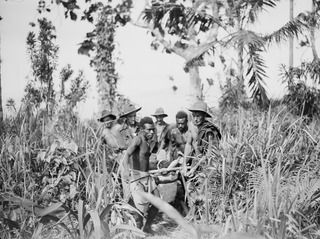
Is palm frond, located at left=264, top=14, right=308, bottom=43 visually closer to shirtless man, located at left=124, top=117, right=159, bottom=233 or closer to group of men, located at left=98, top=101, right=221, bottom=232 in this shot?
group of men, located at left=98, top=101, right=221, bottom=232

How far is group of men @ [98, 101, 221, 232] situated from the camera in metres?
4.54

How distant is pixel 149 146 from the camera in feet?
16.2

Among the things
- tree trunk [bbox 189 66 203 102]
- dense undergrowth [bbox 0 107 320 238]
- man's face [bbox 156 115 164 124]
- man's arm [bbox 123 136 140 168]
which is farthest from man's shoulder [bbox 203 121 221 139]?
tree trunk [bbox 189 66 203 102]

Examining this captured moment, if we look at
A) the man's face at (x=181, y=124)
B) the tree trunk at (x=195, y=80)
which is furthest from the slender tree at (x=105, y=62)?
the man's face at (x=181, y=124)

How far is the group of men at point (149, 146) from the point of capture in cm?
454

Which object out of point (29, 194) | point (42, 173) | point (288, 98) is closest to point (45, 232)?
point (29, 194)

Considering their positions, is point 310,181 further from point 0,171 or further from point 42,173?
point 0,171

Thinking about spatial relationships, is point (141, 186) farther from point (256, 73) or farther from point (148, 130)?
point (256, 73)

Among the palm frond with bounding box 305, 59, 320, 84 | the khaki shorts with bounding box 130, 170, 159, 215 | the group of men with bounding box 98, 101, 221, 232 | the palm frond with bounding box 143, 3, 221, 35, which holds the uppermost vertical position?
the palm frond with bounding box 143, 3, 221, 35

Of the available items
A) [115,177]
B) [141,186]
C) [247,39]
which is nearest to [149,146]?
[141,186]

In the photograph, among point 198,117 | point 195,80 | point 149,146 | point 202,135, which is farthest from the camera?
point 195,80

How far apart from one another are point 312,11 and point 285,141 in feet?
15.3

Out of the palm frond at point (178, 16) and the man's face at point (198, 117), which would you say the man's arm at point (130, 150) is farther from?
the palm frond at point (178, 16)

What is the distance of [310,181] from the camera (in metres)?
4.03
